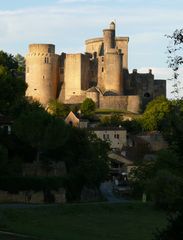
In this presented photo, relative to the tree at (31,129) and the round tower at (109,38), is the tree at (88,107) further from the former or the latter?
the tree at (31,129)

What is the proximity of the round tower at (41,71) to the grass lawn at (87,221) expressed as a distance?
62751mm

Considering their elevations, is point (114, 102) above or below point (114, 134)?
above

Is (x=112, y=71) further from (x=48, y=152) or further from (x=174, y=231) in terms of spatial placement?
(x=174, y=231)

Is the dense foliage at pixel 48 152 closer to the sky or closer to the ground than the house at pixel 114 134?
closer to the ground

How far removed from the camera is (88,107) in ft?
305

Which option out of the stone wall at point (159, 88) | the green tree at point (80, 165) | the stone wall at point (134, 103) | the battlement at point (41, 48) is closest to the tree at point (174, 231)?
the green tree at point (80, 165)

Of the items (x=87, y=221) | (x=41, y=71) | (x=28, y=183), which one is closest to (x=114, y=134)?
(x=41, y=71)

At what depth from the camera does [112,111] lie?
9688 centimetres

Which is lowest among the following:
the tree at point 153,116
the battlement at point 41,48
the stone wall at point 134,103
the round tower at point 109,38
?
→ the tree at point 153,116

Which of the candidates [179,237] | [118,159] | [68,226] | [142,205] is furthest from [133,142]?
[179,237]

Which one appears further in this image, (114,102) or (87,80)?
(87,80)

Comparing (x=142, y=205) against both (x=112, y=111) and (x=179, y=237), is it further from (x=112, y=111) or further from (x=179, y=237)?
(x=112, y=111)

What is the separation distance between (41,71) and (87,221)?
71.0 m

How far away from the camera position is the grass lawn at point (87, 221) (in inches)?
998
